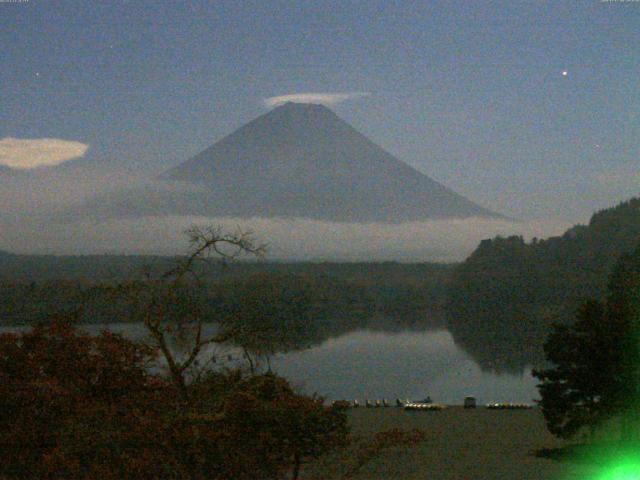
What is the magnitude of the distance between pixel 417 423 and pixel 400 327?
51862 mm

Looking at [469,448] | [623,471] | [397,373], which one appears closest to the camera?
[623,471]

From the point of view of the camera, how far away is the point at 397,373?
39.0 m

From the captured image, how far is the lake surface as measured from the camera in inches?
1241

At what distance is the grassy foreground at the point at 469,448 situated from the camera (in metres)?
11.9

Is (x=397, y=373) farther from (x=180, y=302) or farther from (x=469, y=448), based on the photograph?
(x=180, y=302)

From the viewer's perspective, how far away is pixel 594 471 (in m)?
11.5

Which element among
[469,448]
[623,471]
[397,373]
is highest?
[623,471]

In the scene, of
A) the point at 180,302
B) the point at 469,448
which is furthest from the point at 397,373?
the point at 180,302

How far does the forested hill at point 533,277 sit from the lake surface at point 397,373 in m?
13.4

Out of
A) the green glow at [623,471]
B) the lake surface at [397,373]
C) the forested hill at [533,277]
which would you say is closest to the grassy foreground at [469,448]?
the green glow at [623,471]

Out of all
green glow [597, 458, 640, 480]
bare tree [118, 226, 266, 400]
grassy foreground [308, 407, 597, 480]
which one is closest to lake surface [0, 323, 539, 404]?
grassy foreground [308, 407, 597, 480]

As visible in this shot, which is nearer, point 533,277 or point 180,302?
point 180,302

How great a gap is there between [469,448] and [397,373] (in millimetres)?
24197

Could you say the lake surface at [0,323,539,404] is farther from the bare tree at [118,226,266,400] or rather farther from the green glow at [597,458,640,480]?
the bare tree at [118,226,266,400]
